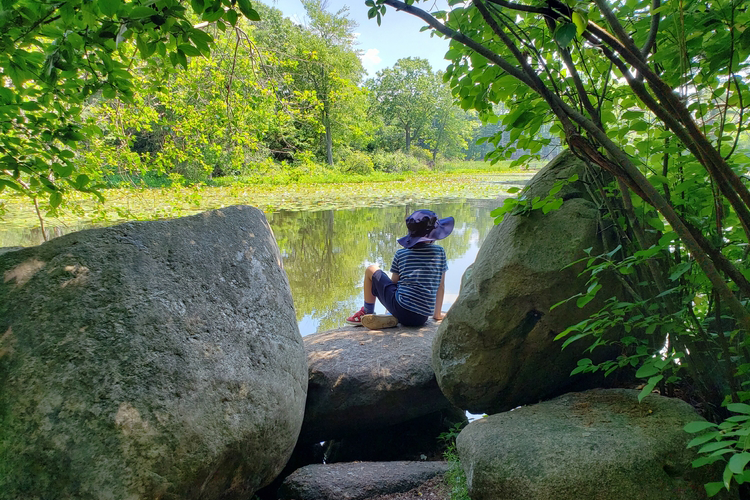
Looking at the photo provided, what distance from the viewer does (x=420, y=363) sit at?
3.25 meters

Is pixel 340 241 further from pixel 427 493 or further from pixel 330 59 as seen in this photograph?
pixel 330 59

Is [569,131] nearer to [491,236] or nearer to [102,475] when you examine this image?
[491,236]

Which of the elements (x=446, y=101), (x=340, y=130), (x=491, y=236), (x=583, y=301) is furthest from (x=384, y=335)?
(x=446, y=101)

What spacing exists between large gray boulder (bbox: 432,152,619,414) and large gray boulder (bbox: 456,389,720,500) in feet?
1.05

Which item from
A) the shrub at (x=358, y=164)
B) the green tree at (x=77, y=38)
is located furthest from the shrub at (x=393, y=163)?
the green tree at (x=77, y=38)

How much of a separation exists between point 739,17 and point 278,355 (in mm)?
2266

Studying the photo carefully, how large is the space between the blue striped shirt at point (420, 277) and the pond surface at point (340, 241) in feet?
6.51

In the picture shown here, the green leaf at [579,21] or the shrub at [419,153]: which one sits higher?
the shrub at [419,153]

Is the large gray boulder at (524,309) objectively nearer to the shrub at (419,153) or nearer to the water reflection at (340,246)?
the water reflection at (340,246)

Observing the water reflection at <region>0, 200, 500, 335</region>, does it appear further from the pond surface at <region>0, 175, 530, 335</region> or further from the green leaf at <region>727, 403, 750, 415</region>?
the green leaf at <region>727, 403, 750, 415</region>

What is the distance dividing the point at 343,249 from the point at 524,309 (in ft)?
21.6

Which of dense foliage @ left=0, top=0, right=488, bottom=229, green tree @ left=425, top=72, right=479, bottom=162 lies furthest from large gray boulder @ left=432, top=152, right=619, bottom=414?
green tree @ left=425, top=72, right=479, bottom=162

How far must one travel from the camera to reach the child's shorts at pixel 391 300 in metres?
4.00

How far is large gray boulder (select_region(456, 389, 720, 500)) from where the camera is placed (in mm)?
1735
